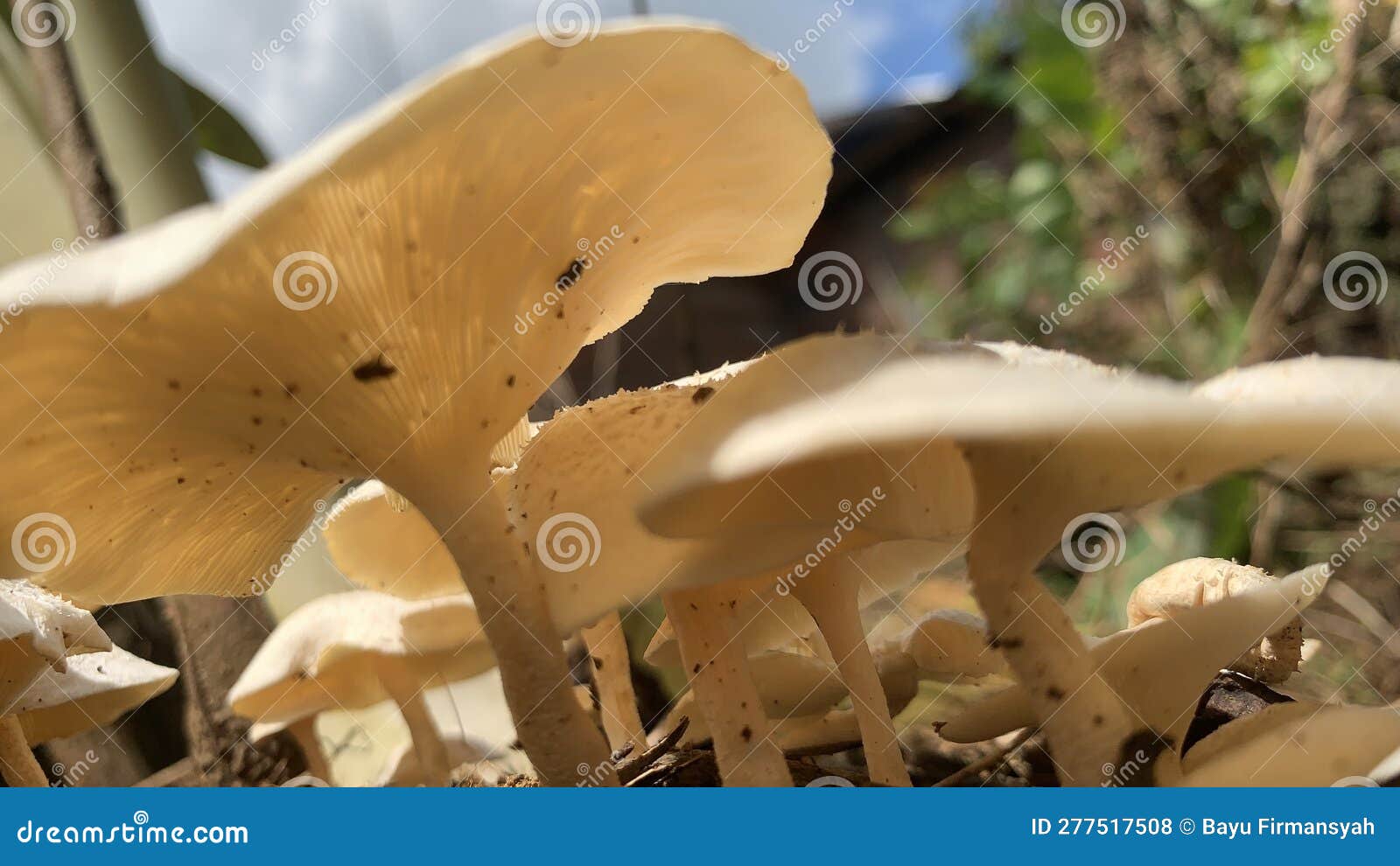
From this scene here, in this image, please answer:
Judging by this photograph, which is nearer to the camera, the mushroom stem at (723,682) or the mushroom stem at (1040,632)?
the mushroom stem at (1040,632)

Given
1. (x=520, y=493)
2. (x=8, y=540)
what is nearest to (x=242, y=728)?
(x=8, y=540)

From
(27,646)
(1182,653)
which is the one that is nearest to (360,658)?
(27,646)

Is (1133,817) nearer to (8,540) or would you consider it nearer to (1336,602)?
(8,540)

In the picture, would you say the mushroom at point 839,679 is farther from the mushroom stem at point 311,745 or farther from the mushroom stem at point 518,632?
the mushroom stem at point 311,745

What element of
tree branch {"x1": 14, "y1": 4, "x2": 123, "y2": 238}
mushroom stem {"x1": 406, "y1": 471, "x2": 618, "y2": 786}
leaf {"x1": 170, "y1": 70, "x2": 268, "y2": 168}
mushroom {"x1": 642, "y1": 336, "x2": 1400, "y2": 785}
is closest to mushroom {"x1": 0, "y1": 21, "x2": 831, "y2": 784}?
mushroom stem {"x1": 406, "y1": 471, "x2": 618, "y2": 786}

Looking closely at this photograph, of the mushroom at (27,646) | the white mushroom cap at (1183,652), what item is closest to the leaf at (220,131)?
the mushroom at (27,646)

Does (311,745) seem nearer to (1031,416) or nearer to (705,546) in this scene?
(705,546)
